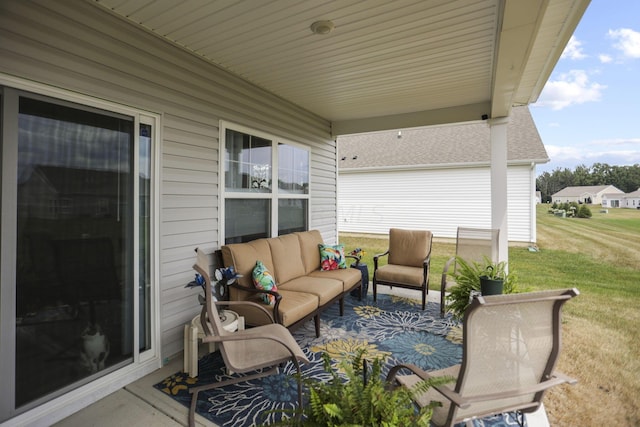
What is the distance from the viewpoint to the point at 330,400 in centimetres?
113

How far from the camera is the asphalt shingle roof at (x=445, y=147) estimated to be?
935cm

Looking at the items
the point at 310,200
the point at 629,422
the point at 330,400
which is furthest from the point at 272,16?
the point at 629,422

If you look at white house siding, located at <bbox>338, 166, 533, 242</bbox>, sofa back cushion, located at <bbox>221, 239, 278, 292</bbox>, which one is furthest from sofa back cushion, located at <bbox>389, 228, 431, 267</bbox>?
white house siding, located at <bbox>338, 166, 533, 242</bbox>

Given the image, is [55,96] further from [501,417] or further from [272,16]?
[501,417]

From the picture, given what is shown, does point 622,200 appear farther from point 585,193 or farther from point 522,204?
point 522,204

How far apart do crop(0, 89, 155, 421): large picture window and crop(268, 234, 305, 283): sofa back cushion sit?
1444 millimetres

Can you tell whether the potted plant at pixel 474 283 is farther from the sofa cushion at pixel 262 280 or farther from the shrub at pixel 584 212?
the shrub at pixel 584 212

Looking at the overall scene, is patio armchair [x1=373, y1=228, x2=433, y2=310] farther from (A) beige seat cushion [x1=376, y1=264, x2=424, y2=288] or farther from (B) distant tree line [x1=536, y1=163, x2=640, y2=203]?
(B) distant tree line [x1=536, y1=163, x2=640, y2=203]

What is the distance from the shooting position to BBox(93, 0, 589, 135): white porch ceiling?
2264 mm

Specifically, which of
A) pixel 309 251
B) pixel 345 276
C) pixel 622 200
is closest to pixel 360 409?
pixel 345 276

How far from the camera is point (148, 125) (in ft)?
8.96

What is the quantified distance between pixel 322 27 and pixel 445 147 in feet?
30.4

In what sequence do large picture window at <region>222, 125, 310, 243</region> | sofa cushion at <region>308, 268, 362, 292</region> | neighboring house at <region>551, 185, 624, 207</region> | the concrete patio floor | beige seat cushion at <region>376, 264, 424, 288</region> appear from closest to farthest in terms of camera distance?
1. the concrete patio floor
2. large picture window at <region>222, 125, 310, 243</region>
3. sofa cushion at <region>308, 268, 362, 292</region>
4. beige seat cushion at <region>376, 264, 424, 288</region>
5. neighboring house at <region>551, 185, 624, 207</region>

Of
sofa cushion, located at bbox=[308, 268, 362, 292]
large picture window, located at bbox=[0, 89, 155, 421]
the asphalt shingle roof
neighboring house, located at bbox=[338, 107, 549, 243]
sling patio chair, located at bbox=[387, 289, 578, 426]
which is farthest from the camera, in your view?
the asphalt shingle roof
